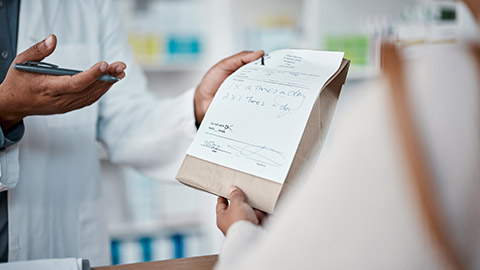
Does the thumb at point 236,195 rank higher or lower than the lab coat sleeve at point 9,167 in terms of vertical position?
higher

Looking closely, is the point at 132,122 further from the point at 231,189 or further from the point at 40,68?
the point at 231,189

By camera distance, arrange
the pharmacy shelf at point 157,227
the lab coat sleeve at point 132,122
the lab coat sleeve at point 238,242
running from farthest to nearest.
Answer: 1. the pharmacy shelf at point 157,227
2. the lab coat sleeve at point 132,122
3. the lab coat sleeve at point 238,242

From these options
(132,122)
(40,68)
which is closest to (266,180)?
(40,68)

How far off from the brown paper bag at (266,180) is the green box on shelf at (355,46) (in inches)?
58.0

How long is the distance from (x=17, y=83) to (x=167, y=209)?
5.42 ft

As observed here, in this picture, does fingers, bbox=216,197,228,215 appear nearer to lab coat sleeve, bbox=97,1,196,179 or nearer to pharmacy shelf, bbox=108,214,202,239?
lab coat sleeve, bbox=97,1,196,179

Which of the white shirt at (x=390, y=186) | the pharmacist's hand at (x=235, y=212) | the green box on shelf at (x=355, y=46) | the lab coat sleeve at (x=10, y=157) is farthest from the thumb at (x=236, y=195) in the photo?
the green box on shelf at (x=355, y=46)

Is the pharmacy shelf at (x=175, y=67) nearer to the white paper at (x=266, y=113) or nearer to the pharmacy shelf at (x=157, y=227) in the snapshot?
the pharmacy shelf at (x=157, y=227)

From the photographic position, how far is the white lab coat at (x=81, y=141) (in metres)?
1.15

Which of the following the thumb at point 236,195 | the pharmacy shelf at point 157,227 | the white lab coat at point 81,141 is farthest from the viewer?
the pharmacy shelf at point 157,227

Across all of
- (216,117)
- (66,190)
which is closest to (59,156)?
(66,190)

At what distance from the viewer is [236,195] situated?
726mm

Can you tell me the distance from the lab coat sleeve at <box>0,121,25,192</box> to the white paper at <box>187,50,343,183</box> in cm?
37

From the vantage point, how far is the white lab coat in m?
1.15
